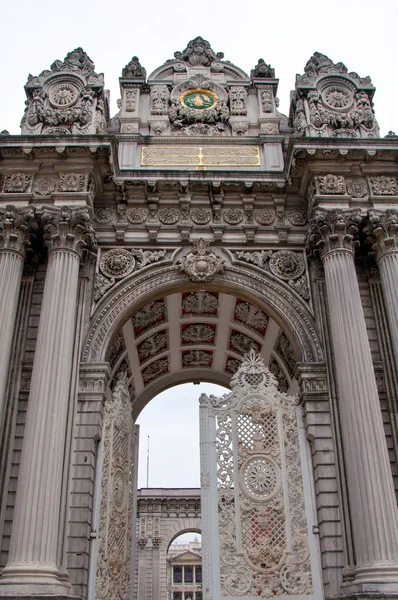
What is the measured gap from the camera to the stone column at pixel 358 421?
9562mm

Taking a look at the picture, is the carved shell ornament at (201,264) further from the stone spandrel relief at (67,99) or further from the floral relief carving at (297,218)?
the stone spandrel relief at (67,99)

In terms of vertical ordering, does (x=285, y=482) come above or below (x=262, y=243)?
below

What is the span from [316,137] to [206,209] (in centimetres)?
315

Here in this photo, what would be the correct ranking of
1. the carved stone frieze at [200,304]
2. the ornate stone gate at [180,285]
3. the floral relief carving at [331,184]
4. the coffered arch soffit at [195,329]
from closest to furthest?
the ornate stone gate at [180,285]
the coffered arch soffit at [195,329]
the floral relief carving at [331,184]
the carved stone frieze at [200,304]

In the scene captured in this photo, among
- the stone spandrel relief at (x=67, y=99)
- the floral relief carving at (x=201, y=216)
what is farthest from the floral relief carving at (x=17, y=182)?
the floral relief carving at (x=201, y=216)

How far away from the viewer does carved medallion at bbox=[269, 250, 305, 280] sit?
44.4 ft

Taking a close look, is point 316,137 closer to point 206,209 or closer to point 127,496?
point 206,209

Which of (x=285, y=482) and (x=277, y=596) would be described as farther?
(x=285, y=482)

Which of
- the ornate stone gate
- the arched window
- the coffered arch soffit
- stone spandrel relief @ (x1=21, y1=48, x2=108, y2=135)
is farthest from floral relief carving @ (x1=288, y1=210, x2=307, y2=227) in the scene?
the arched window

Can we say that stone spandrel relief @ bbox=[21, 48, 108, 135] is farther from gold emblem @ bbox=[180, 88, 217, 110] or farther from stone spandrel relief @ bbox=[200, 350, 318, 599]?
stone spandrel relief @ bbox=[200, 350, 318, 599]

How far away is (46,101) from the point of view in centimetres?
1480

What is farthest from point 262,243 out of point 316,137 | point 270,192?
point 316,137

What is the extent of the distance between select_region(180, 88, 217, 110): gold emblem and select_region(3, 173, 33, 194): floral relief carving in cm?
560

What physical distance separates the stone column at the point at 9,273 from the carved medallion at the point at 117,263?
1.92 metres
